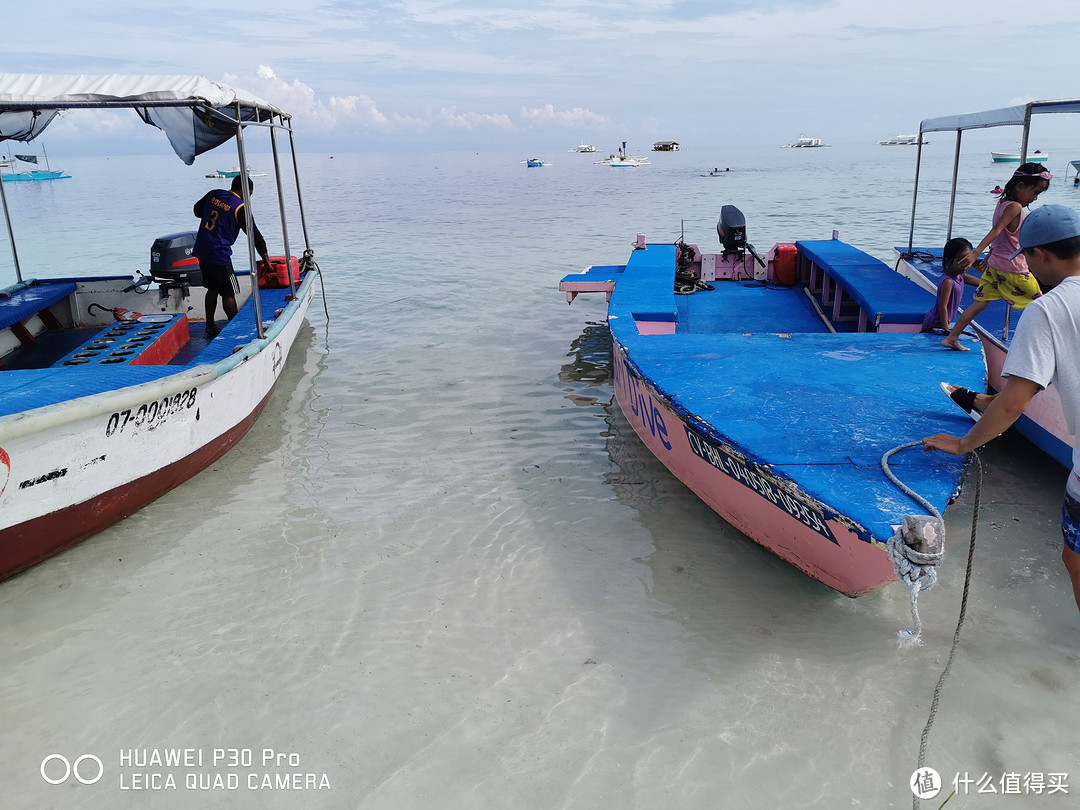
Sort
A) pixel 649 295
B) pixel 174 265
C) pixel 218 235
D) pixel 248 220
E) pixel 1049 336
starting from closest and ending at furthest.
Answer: pixel 1049 336 < pixel 248 220 < pixel 649 295 < pixel 218 235 < pixel 174 265

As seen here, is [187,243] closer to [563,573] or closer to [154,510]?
[154,510]

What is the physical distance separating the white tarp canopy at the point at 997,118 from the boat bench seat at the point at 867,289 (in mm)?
1516

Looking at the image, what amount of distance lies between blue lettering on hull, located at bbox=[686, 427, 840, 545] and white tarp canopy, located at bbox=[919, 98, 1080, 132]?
3775 millimetres

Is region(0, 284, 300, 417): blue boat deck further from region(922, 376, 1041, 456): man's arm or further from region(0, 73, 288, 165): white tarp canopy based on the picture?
region(922, 376, 1041, 456): man's arm

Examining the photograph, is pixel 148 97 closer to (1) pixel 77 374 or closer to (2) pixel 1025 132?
(1) pixel 77 374

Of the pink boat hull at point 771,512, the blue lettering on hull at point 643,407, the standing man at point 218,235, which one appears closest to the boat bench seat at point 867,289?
the blue lettering on hull at point 643,407

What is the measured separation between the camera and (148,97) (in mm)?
5188

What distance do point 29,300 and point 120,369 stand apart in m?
3.22

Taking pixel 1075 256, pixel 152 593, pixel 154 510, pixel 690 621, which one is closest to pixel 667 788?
pixel 690 621

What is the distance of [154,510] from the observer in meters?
5.23

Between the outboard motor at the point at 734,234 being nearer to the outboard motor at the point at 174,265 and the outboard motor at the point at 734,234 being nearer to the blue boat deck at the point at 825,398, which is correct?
the blue boat deck at the point at 825,398

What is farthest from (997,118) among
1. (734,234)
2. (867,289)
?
(734,234)

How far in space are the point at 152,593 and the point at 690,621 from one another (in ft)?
10.4

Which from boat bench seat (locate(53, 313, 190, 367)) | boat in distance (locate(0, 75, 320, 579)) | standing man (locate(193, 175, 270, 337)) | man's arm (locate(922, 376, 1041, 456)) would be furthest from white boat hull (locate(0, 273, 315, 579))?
man's arm (locate(922, 376, 1041, 456))
